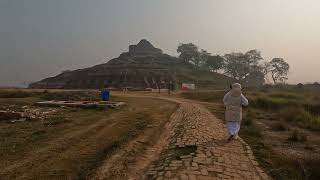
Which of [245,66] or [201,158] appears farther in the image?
[245,66]

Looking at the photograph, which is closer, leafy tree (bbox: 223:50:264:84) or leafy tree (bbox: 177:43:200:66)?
leafy tree (bbox: 223:50:264:84)

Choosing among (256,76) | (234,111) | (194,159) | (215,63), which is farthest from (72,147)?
(215,63)

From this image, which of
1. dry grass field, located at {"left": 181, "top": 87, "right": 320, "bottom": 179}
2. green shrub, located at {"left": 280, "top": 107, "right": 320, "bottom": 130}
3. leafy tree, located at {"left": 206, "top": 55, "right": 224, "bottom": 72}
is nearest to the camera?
dry grass field, located at {"left": 181, "top": 87, "right": 320, "bottom": 179}

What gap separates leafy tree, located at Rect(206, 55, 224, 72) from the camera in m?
115

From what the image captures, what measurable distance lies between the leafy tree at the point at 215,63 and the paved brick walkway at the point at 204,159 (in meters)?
104

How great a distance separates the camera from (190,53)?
124562 mm

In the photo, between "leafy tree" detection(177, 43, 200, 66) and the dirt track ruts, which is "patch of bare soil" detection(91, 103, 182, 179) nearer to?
the dirt track ruts

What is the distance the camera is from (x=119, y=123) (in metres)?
14.2

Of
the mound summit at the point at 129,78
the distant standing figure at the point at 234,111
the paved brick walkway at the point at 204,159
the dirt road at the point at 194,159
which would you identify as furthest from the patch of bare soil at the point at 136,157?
the mound summit at the point at 129,78

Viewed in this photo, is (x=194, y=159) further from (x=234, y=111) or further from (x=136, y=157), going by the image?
(x=234, y=111)

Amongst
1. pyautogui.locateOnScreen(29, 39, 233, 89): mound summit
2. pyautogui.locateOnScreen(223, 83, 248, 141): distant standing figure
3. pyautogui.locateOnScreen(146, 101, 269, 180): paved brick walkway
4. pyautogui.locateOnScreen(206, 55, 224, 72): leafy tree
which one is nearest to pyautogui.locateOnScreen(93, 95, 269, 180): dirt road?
pyautogui.locateOnScreen(146, 101, 269, 180): paved brick walkway

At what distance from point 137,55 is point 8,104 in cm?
11946

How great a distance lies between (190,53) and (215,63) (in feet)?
39.3

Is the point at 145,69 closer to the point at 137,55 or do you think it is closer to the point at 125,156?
the point at 137,55
